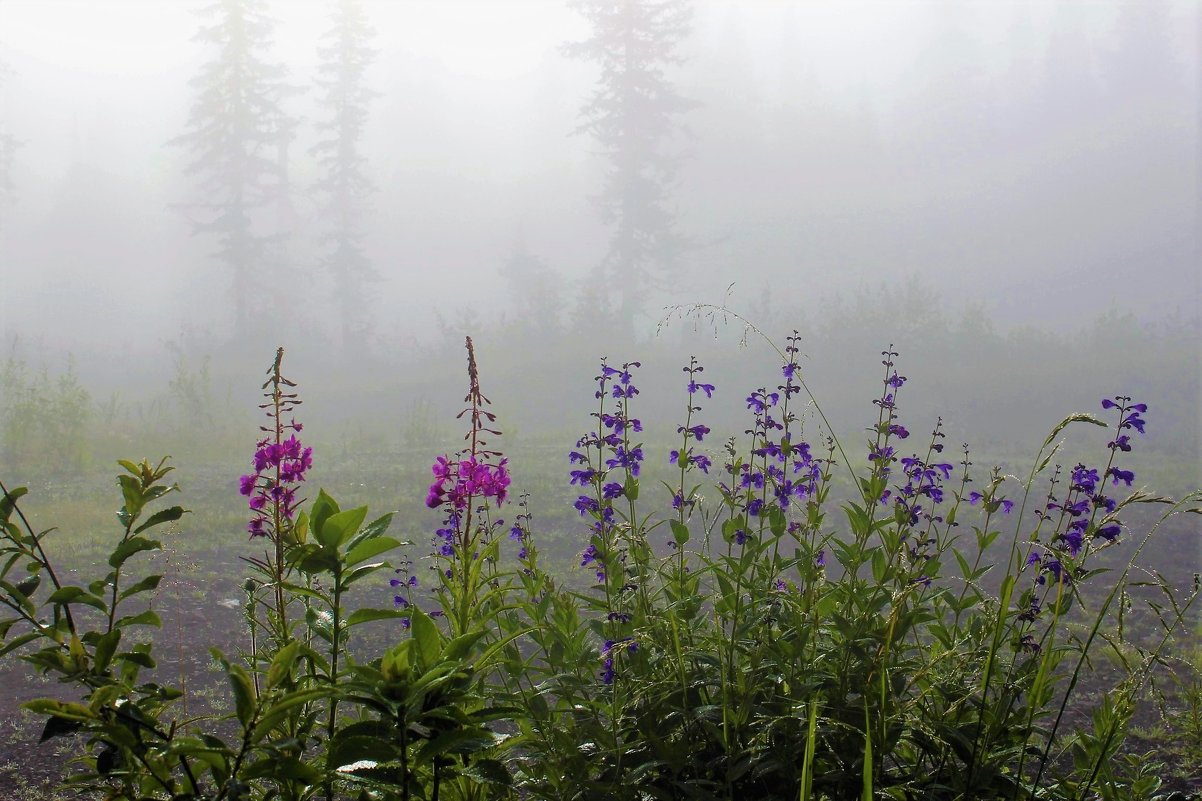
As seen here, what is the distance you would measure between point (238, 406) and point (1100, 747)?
16254 millimetres

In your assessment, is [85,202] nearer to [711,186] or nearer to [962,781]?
[711,186]

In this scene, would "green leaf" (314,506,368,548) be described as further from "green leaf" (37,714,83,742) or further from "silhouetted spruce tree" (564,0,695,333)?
"silhouetted spruce tree" (564,0,695,333)

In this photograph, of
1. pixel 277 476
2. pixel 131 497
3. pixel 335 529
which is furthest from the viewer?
pixel 277 476

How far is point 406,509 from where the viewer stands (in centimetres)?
907

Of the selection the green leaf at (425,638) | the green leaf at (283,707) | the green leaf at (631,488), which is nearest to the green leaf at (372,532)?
the green leaf at (425,638)

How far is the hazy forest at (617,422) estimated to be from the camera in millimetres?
1845

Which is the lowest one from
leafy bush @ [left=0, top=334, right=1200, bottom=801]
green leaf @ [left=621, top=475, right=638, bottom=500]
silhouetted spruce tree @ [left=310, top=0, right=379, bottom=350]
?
leafy bush @ [left=0, top=334, right=1200, bottom=801]

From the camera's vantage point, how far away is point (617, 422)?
2.72m

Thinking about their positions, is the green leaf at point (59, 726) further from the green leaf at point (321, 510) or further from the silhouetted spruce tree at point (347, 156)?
the silhouetted spruce tree at point (347, 156)

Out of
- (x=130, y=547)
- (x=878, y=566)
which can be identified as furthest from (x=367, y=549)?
(x=878, y=566)

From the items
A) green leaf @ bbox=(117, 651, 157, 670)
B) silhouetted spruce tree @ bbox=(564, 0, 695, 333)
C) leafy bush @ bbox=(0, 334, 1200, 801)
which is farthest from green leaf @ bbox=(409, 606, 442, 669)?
silhouetted spruce tree @ bbox=(564, 0, 695, 333)

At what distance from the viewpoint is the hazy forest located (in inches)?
72.6

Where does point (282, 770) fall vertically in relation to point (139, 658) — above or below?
below

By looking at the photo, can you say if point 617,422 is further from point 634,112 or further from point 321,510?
point 634,112
